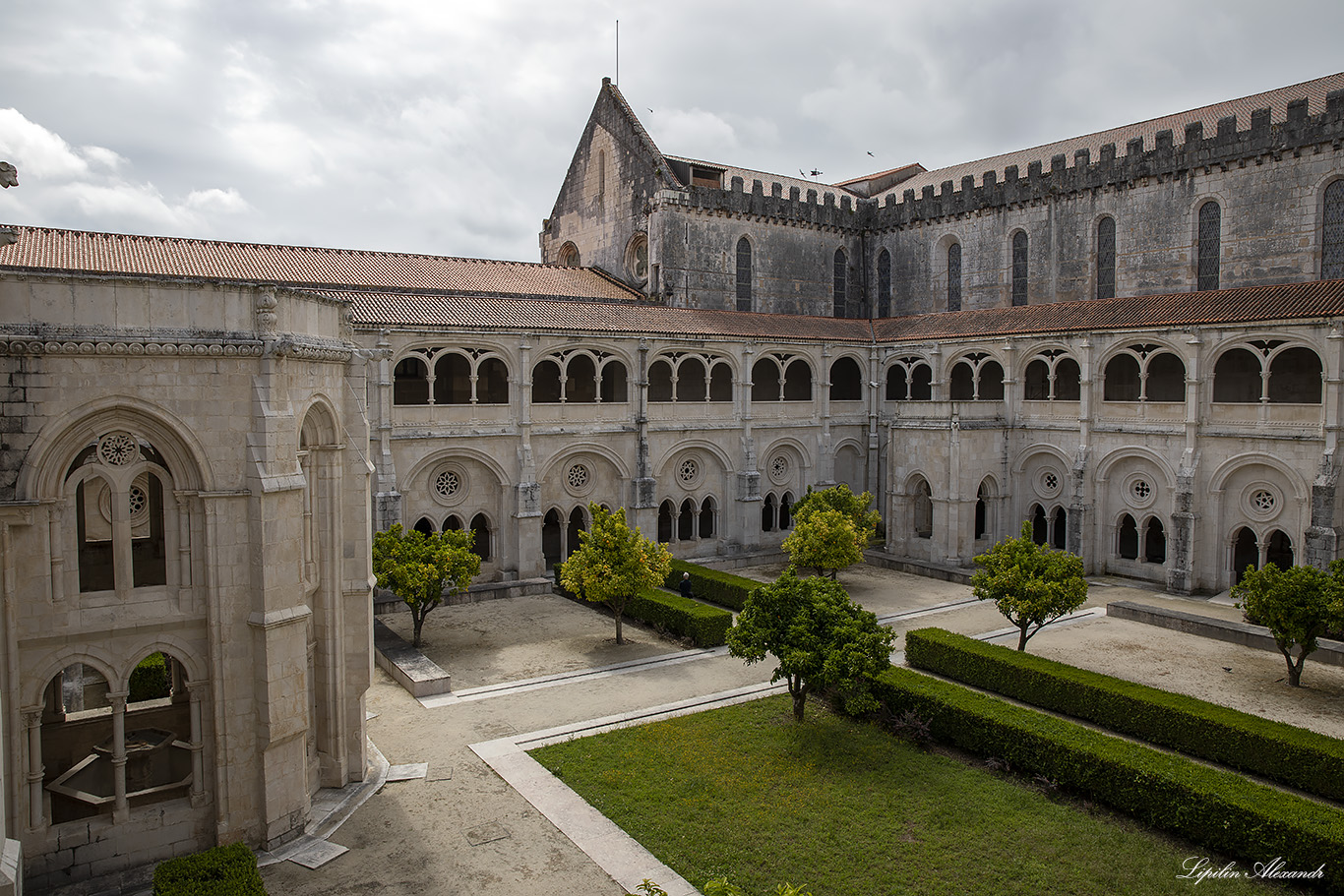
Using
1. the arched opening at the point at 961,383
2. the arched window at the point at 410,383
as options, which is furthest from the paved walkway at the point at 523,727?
the arched opening at the point at 961,383

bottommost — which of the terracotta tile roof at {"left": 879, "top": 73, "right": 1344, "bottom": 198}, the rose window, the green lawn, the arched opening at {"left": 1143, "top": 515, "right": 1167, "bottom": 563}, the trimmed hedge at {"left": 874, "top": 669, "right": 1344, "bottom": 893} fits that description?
the green lawn

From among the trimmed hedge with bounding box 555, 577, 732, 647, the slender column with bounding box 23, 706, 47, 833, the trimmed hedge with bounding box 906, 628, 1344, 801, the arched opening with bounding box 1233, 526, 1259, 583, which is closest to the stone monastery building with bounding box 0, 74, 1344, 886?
the slender column with bounding box 23, 706, 47, 833

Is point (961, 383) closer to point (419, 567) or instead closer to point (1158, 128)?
point (1158, 128)

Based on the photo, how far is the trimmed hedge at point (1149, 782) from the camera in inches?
494

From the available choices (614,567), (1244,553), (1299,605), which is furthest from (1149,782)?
(1244,553)

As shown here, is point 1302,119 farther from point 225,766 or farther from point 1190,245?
point 225,766

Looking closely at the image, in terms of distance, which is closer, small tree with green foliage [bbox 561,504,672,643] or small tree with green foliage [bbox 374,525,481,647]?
small tree with green foliage [bbox 374,525,481,647]

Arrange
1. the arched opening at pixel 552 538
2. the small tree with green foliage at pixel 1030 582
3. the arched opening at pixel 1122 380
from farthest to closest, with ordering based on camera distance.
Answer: the arched opening at pixel 1122 380 < the arched opening at pixel 552 538 < the small tree with green foliage at pixel 1030 582

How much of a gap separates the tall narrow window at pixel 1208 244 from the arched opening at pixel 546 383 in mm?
24650

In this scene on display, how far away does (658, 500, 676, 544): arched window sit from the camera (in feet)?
117

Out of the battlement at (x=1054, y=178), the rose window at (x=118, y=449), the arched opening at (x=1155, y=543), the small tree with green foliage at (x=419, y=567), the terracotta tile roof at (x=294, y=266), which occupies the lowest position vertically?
the arched opening at (x=1155, y=543)

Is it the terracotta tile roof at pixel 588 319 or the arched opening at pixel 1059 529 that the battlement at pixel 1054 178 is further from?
the arched opening at pixel 1059 529

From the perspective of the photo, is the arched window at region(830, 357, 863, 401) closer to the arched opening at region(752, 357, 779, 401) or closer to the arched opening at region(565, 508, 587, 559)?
the arched opening at region(752, 357, 779, 401)

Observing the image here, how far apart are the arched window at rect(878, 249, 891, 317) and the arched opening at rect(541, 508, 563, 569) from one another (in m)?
19.8
